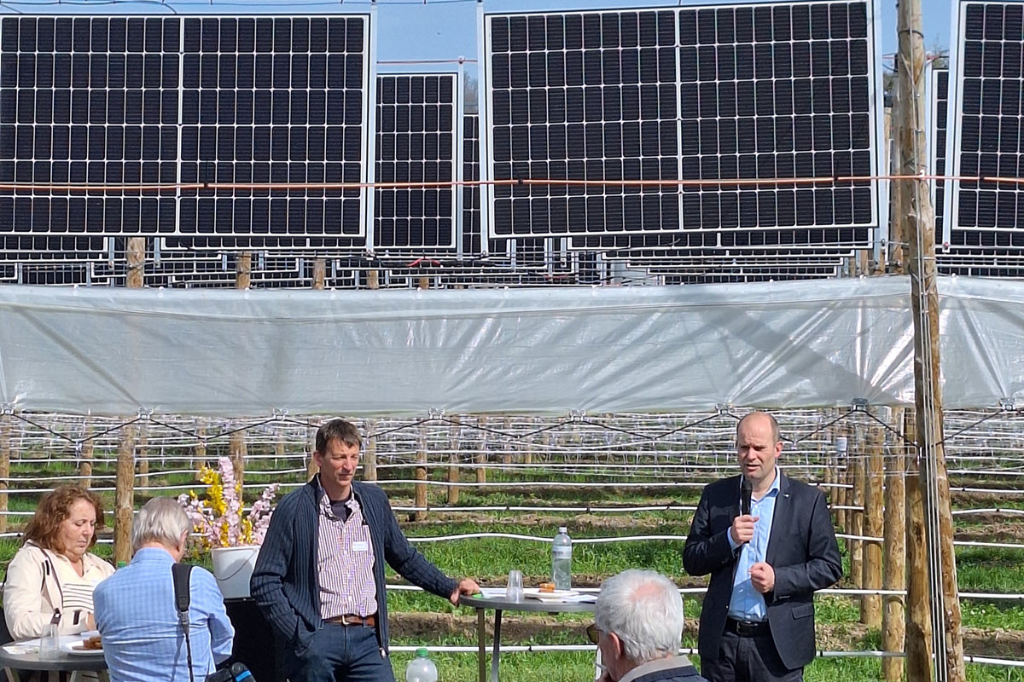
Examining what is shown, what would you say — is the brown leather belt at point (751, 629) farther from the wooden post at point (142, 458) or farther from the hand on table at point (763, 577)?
the wooden post at point (142, 458)

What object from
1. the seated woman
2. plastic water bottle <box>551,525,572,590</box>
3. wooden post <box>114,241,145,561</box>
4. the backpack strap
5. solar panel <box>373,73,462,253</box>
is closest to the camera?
the backpack strap

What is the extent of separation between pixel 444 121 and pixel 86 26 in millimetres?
4071

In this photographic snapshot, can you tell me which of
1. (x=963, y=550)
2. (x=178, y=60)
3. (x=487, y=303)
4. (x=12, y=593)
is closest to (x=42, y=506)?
(x=12, y=593)

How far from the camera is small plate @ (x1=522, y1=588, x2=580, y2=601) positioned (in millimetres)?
5220

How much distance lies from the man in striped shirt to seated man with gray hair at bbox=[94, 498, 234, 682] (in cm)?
38

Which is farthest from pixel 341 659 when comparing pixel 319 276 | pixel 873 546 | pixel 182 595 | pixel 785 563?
pixel 319 276

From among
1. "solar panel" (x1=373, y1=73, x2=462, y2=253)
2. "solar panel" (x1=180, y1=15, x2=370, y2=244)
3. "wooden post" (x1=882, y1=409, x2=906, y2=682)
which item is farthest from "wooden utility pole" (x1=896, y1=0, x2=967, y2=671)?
"solar panel" (x1=373, y1=73, x2=462, y2=253)

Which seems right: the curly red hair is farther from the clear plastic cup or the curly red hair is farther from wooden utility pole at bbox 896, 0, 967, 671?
wooden utility pole at bbox 896, 0, 967, 671

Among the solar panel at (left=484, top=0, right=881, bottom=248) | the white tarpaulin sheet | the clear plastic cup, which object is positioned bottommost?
the clear plastic cup

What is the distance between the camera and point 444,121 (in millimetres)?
14391

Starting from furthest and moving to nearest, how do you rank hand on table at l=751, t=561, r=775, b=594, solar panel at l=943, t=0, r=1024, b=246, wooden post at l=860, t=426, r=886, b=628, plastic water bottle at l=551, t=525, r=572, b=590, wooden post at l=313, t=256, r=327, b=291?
wooden post at l=313, t=256, r=327, b=291 → solar panel at l=943, t=0, r=1024, b=246 → wooden post at l=860, t=426, r=886, b=628 → plastic water bottle at l=551, t=525, r=572, b=590 → hand on table at l=751, t=561, r=775, b=594

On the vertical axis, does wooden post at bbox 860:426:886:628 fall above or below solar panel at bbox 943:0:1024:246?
below

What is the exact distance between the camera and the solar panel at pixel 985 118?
10.8 metres

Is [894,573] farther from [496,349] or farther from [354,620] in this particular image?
[354,620]
